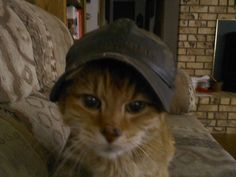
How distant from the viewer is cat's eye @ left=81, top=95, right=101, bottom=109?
0.64 m

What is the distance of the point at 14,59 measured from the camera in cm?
73

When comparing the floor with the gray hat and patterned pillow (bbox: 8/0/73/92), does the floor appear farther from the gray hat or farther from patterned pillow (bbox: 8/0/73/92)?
the gray hat

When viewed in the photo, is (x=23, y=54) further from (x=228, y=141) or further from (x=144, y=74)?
(x=228, y=141)

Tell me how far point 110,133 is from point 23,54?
0.34m

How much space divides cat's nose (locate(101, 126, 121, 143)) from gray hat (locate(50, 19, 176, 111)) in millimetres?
106

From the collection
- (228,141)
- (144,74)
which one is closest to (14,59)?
Result: (144,74)

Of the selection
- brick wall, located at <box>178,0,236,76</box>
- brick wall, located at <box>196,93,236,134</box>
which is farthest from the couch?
brick wall, located at <box>178,0,236,76</box>

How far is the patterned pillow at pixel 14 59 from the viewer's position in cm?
70

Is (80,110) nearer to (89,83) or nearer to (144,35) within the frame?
(89,83)

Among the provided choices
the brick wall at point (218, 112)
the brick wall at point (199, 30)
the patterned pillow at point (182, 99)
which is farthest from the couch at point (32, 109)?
the brick wall at point (199, 30)

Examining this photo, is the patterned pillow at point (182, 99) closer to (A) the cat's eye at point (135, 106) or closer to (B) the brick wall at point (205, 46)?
(A) the cat's eye at point (135, 106)

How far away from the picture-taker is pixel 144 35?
0.61 m

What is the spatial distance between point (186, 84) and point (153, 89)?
132 cm

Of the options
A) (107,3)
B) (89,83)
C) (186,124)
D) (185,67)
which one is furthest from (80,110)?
(107,3)
